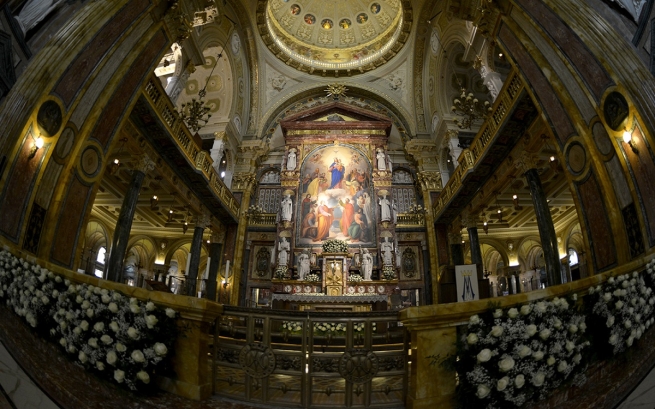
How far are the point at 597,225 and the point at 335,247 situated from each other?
11.0 m

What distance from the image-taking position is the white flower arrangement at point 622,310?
357 centimetres

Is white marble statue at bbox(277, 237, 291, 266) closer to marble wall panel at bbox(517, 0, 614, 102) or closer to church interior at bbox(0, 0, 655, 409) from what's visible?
church interior at bbox(0, 0, 655, 409)

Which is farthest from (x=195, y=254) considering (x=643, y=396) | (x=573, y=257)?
(x=573, y=257)

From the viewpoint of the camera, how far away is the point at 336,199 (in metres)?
19.2

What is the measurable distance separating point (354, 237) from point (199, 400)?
14.8 meters

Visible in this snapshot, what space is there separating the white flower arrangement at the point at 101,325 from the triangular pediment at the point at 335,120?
17578 mm

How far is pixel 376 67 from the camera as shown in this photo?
2170 cm

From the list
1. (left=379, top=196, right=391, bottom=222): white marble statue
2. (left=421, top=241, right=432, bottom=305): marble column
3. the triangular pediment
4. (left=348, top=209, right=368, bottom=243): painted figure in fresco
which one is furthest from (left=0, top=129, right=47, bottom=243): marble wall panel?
(left=421, top=241, right=432, bottom=305): marble column

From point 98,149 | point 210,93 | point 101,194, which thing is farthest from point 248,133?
point 98,149

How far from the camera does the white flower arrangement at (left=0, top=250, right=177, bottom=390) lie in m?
3.65

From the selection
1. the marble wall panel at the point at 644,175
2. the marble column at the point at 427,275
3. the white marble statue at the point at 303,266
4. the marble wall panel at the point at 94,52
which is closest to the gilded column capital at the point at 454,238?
the marble column at the point at 427,275

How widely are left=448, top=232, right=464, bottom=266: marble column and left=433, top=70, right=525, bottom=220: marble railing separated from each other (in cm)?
228

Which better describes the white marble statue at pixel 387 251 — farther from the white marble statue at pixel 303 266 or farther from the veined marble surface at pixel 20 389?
the veined marble surface at pixel 20 389

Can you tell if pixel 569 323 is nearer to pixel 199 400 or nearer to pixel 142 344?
pixel 199 400
